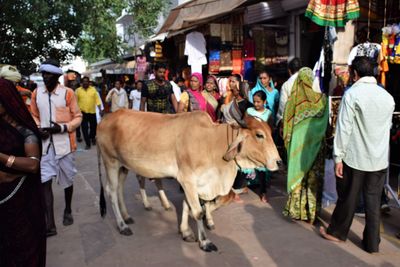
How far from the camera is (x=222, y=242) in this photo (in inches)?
158

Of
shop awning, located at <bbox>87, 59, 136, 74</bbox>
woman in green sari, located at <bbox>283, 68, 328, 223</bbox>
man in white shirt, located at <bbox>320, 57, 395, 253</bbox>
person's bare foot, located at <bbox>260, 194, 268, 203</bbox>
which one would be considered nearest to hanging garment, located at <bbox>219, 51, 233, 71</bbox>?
person's bare foot, located at <bbox>260, 194, 268, 203</bbox>

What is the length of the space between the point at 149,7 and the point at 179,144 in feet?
37.3

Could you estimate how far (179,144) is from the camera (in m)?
3.92

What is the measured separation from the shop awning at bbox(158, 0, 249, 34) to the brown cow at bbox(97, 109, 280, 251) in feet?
10.4

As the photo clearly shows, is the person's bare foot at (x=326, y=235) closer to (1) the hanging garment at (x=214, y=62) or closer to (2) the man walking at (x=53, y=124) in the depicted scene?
(2) the man walking at (x=53, y=124)

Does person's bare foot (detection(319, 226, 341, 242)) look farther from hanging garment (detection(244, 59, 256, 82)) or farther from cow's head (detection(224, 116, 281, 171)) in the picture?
hanging garment (detection(244, 59, 256, 82))

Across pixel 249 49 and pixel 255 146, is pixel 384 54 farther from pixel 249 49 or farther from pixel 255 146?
pixel 249 49

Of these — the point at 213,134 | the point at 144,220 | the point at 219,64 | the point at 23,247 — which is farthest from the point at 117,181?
the point at 219,64

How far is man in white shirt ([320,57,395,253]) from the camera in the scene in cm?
350

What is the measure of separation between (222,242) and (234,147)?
1.01 metres

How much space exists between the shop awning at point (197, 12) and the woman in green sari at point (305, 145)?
2667 millimetres

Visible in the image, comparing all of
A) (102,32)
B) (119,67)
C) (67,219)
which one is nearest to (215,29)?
(67,219)

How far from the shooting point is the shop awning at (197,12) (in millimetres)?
6914

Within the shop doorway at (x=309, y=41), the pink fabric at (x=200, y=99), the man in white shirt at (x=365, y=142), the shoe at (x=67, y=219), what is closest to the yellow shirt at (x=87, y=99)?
the shop doorway at (x=309, y=41)
